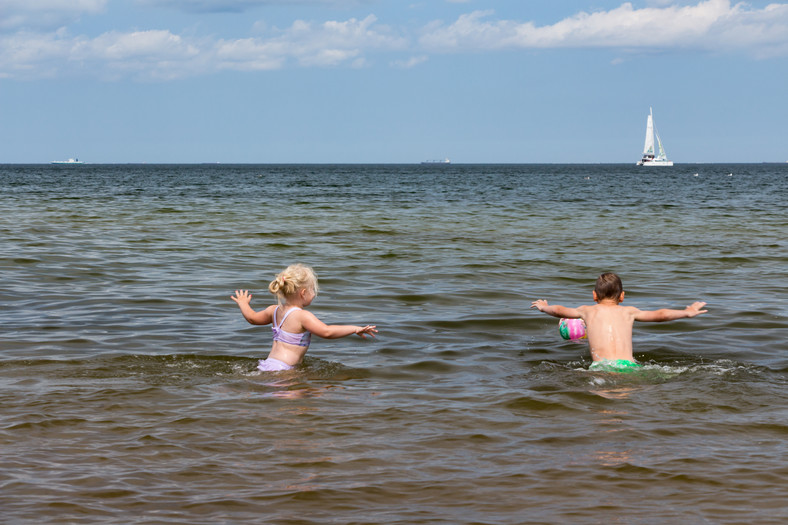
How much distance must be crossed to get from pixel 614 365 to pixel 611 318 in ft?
1.69

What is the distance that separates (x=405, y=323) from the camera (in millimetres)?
10227

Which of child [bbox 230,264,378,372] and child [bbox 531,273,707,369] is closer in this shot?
child [bbox 230,264,378,372]

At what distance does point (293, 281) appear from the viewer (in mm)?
7574

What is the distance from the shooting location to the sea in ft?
A: 15.1

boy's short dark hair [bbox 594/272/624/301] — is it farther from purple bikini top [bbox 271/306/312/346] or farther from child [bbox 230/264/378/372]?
purple bikini top [bbox 271/306/312/346]

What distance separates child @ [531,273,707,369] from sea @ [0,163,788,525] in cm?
33

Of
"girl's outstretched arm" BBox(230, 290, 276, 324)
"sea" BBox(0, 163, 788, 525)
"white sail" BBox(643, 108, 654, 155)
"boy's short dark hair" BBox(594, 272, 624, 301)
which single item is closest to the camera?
"sea" BBox(0, 163, 788, 525)

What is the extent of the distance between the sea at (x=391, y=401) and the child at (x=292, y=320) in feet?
0.89

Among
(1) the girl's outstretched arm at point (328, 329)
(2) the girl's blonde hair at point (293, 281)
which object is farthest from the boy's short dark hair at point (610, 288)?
(2) the girl's blonde hair at point (293, 281)

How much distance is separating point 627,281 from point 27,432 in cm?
1024

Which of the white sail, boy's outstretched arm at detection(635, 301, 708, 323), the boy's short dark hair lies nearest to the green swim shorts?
boy's outstretched arm at detection(635, 301, 708, 323)

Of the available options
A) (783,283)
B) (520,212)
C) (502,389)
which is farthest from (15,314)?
(520,212)

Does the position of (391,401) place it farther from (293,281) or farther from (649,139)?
(649,139)

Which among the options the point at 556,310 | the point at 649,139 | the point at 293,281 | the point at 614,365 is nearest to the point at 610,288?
the point at 556,310
